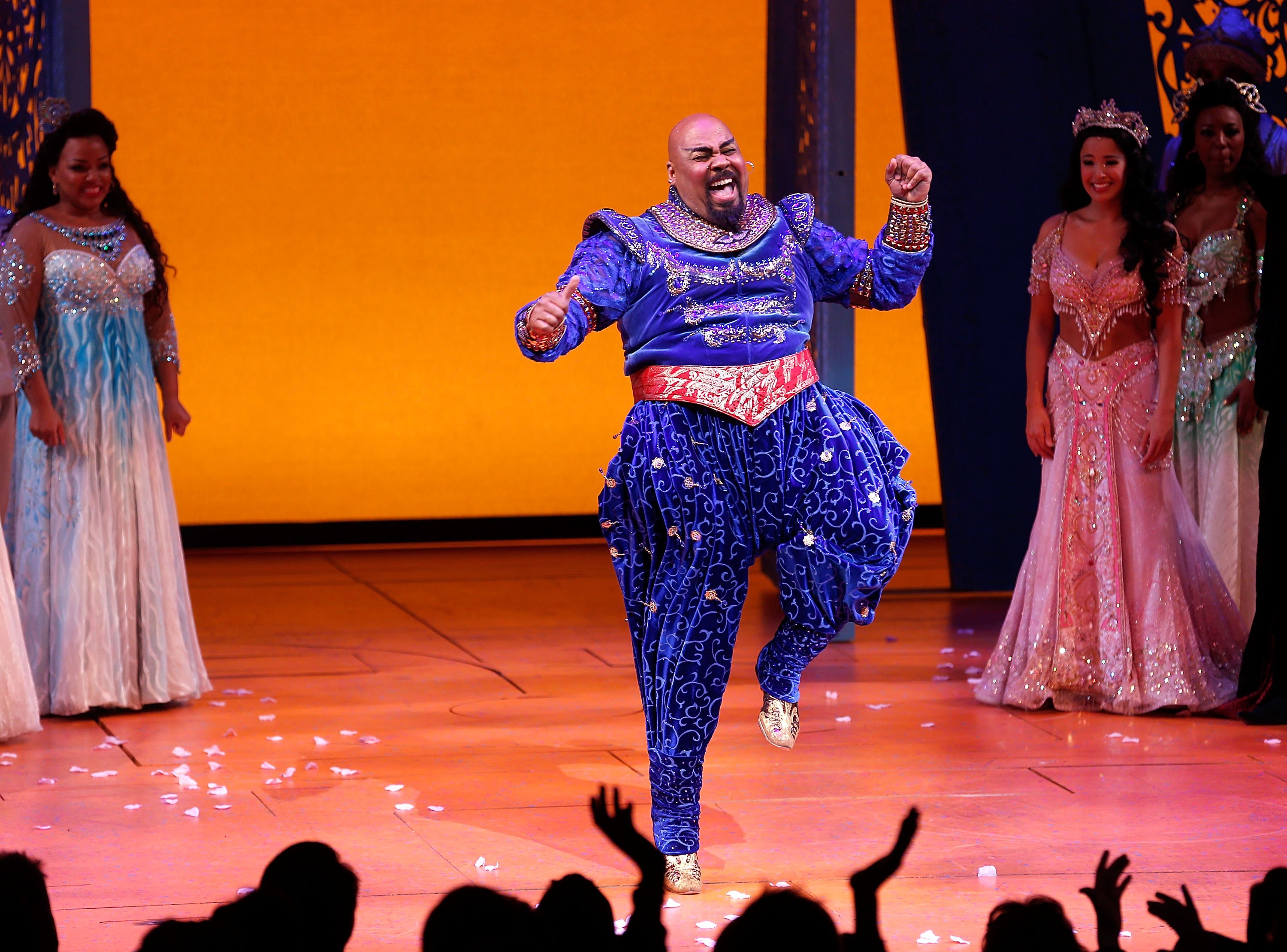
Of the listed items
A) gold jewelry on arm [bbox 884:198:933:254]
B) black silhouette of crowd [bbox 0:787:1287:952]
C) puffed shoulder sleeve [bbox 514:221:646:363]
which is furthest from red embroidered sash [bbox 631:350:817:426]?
black silhouette of crowd [bbox 0:787:1287:952]

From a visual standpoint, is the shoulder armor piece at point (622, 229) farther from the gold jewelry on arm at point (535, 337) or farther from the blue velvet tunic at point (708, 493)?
the gold jewelry on arm at point (535, 337)

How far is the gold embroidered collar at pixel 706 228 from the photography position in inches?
134

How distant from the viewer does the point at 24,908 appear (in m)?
1.75

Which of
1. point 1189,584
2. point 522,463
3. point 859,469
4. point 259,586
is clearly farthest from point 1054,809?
point 522,463

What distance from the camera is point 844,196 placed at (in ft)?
19.5

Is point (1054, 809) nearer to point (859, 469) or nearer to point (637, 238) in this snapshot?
point (859, 469)

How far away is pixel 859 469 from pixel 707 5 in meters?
5.92

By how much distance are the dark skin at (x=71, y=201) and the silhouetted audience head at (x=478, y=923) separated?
3.48m

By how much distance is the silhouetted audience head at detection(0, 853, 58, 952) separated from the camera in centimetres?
171

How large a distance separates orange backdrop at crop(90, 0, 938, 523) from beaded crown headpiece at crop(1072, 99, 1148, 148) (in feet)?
13.1

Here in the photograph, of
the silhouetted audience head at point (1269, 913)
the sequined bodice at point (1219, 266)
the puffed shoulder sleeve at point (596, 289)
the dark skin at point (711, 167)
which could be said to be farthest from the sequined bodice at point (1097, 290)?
the silhouetted audience head at point (1269, 913)

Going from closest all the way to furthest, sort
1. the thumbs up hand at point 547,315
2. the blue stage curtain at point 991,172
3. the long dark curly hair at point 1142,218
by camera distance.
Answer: the thumbs up hand at point 547,315 → the long dark curly hair at point 1142,218 → the blue stage curtain at point 991,172

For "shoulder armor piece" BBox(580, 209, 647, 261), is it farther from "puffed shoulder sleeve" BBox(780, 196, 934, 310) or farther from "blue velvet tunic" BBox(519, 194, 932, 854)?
"puffed shoulder sleeve" BBox(780, 196, 934, 310)

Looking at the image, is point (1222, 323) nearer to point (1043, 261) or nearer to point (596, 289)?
point (1043, 261)
